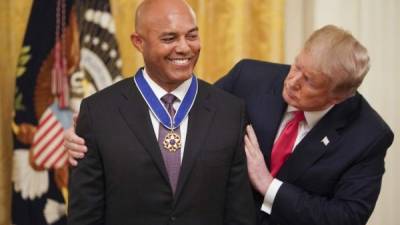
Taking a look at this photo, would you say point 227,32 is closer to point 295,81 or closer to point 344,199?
point 295,81

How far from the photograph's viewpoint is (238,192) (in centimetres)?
153

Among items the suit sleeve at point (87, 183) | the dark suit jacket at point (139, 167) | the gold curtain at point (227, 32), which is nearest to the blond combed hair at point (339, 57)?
the dark suit jacket at point (139, 167)

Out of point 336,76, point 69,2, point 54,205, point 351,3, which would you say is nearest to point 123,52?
point 69,2

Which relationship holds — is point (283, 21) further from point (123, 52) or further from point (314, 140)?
point (314, 140)

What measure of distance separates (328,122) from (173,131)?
1.90ft

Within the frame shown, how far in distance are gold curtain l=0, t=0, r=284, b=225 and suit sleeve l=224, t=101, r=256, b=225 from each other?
4.02ft

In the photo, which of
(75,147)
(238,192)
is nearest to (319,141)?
(238,192)

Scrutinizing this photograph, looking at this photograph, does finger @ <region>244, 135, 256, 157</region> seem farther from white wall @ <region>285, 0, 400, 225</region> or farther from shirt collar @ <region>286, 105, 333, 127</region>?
white wall @ <region>285, 0, 400, 225</region>

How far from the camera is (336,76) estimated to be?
5.11ft

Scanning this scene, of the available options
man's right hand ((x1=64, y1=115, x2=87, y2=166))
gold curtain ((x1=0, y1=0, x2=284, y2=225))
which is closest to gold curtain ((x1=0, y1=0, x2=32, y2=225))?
gold curtain ((x1=0, y1=0, x2=284, y2=225))

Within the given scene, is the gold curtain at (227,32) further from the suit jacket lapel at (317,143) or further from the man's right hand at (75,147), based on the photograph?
the man's right hand at (75,147)

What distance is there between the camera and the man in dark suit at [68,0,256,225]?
4.54ft

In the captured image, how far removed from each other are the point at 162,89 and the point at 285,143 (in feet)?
1.67

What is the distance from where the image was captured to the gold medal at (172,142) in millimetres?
1415
